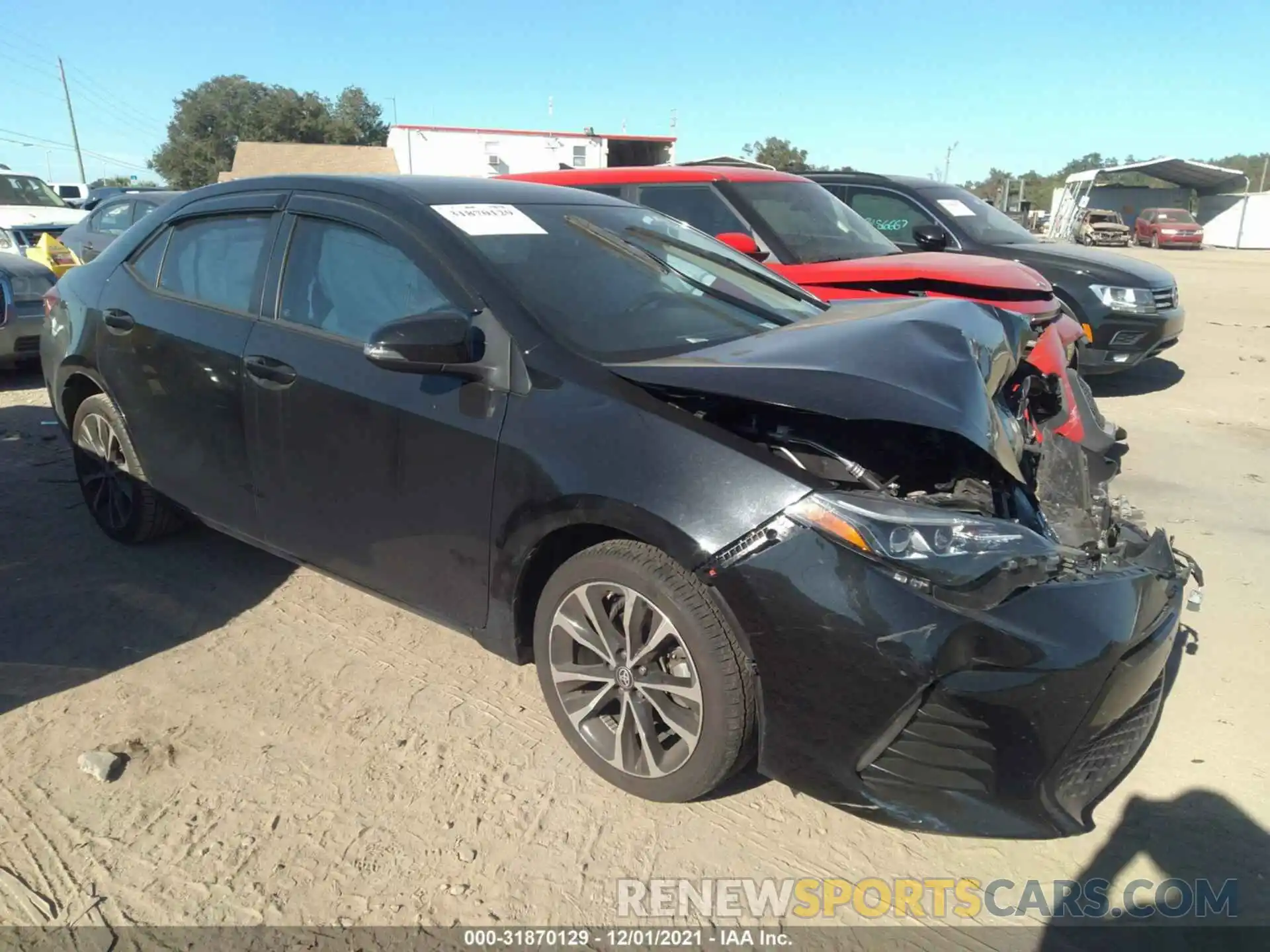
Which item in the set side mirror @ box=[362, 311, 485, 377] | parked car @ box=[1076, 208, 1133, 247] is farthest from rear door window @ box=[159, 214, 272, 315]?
parked car @ box=[1076, 208, 1133, 247]

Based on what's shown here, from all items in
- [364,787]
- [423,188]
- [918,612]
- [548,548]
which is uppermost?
[423,188]

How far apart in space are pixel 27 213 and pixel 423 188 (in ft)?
45.9

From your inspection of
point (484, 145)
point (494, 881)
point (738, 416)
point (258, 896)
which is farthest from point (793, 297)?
point (484, 145)

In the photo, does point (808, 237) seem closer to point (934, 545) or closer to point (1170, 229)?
point (934, 545)

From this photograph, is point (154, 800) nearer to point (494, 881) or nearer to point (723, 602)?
point (494, 881)

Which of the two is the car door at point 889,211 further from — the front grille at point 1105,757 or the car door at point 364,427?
the front grille at point 1105,757

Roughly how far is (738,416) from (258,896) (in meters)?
1.77

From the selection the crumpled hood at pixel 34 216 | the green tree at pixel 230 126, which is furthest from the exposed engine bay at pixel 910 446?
the green tree at pixel 230 126

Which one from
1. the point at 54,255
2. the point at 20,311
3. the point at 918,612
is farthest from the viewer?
the point at 54,255

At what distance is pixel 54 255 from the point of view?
11.8 meters

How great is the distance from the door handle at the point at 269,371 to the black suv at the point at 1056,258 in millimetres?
6039

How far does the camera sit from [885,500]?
2.28 m

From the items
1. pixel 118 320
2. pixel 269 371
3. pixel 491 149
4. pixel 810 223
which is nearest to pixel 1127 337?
pixel 810 223

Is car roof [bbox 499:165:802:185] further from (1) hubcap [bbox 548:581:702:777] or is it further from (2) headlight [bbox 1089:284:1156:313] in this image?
(1) hubcap [bbox 548:581:702:777]
